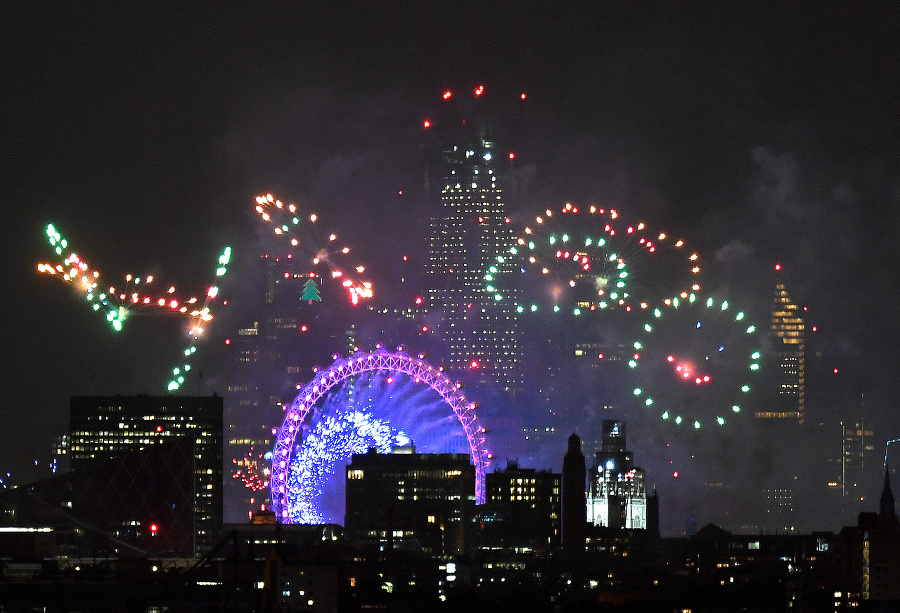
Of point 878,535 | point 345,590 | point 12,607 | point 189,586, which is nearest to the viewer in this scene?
point 12,607

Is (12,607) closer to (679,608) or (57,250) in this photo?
(57,250)

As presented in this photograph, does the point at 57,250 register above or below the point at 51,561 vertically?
above

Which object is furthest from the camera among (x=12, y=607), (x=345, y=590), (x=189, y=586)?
(x=345, y=590)

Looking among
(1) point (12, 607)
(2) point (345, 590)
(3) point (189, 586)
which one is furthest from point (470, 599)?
(1) point (12, 607)

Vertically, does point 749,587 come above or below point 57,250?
below

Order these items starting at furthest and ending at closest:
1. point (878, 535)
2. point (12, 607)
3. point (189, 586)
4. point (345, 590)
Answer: point (878, 535)
point (345, 590)
point (189, 586)
point (12, 607)

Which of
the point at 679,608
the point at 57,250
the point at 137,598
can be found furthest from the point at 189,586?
the point at 679,608

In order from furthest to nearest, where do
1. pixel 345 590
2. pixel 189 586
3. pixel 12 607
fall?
pixel 345 590, pixel 189 586, pixel 12 607

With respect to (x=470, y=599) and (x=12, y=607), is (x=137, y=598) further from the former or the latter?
(x=470, y=599)

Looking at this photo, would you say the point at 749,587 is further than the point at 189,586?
Yes
